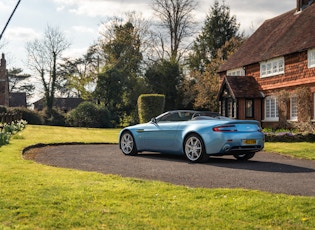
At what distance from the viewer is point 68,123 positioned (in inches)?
1718

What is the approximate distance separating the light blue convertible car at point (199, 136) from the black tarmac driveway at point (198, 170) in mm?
318

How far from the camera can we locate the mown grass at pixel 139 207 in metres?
5.12

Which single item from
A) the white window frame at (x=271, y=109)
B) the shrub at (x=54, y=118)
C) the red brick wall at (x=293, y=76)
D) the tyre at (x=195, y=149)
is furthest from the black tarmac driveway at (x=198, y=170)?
the shrub at (x=54, y=118)

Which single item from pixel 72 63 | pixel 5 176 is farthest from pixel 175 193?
pixel 72 63

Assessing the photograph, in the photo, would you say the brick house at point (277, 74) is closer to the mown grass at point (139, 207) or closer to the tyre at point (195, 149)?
the tyre at point (195, 149)

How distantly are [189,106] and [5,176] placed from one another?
40403 millimetres

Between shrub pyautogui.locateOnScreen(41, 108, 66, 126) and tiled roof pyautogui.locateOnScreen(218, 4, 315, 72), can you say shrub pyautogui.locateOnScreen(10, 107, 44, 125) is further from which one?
tiled roof pyautogui.locateOnScreen(218, 4, 315, 72)

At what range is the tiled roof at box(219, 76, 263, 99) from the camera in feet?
102

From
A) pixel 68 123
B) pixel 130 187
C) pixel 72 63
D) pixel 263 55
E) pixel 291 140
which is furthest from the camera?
pixel 72 63

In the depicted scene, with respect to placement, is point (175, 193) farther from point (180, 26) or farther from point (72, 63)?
point (72, 63)

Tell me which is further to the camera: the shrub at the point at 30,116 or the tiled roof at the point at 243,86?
the shrub at the point at 30,116

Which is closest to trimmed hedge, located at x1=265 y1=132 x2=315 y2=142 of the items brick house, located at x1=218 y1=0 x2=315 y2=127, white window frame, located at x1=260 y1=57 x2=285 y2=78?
brick house, located at x1=218 y1=0 x2=315 y2=127

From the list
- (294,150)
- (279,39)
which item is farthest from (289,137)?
(279,39)

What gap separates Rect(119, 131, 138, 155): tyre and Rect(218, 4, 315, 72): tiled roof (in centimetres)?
1530
